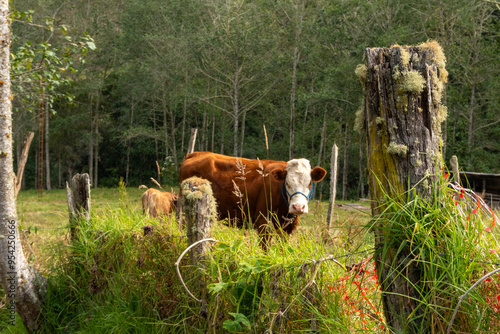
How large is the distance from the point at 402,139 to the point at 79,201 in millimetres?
3707

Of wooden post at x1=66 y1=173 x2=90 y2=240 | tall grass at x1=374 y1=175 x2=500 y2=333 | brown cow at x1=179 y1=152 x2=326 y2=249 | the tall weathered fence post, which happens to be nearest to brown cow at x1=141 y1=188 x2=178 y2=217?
A: brown cow at x1=179 y1=152 x2=326 y2=249

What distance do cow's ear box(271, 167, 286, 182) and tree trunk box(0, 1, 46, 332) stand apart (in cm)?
273

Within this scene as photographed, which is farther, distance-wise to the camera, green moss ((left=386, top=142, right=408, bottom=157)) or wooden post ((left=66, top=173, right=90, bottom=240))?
wooden post ((left=66, top=173, right=90, bottom=240))

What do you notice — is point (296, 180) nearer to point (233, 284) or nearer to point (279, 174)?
point (279, 174)

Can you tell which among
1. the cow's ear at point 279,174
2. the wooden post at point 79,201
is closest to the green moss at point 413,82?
the cow's ear at point 279,174

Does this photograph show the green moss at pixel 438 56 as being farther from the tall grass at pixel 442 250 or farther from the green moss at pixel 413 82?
the tall grass at pixel 442 250

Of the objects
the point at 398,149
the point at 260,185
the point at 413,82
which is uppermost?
the point at 413,82

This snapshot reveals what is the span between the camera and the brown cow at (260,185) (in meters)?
4.87

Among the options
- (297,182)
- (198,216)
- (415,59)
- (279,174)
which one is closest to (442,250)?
(415,59)

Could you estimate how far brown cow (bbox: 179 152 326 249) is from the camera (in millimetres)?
4871

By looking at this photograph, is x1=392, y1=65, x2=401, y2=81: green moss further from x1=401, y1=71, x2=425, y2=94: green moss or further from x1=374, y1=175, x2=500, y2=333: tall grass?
x1=374, y1=175, x2=500, y2=333: tall grass

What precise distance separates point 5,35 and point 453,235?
4.43 m

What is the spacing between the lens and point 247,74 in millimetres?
27312

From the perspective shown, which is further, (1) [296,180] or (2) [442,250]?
(1) [296,180]
